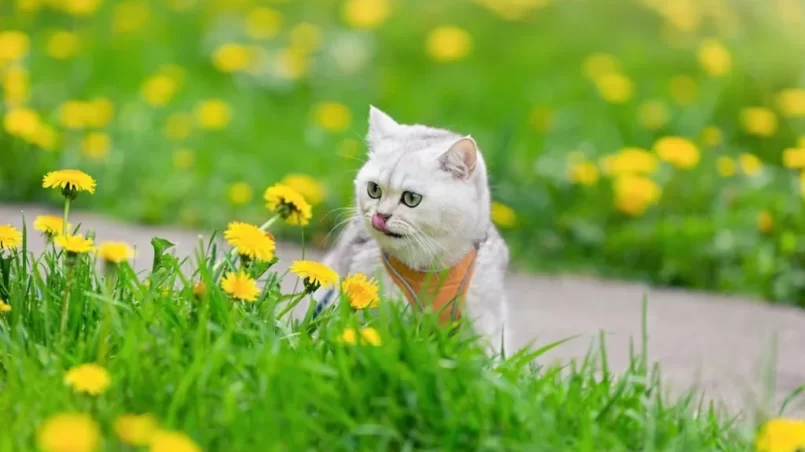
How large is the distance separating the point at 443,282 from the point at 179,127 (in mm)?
2879

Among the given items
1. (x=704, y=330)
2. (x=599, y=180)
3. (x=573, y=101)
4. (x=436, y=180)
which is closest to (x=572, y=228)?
(x=599, y=180)

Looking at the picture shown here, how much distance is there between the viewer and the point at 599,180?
4.85m

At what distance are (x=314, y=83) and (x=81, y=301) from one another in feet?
12.7

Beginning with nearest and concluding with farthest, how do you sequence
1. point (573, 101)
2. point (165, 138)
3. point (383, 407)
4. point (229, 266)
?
point (383, 407)
point (229, 266)
point (165, 138)
point (573, 101)

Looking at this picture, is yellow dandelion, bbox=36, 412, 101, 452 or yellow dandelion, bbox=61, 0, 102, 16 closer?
yellow dandelion, bbox=36, 412, 101, 452

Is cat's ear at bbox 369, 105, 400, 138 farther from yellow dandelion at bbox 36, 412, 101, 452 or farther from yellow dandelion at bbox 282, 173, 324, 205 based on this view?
yellow dandelion at bbox 36, 412, 101, 452

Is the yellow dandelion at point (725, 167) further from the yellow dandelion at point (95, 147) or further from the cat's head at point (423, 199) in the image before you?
the yellow dandelion at point (95, 147)

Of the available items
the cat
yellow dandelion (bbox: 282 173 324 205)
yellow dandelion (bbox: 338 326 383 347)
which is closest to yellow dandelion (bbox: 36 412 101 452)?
yellow dandelion (bbox: 338 326 383 347)

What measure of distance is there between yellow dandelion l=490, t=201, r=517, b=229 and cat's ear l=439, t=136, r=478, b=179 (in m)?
1.89

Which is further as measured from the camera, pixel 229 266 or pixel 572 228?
pixel 572 228

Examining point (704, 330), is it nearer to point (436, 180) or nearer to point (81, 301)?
point (436, 180)

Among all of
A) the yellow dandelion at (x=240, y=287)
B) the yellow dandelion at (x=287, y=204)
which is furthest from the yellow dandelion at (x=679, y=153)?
the yellow dandelion at (x=240, y=287)

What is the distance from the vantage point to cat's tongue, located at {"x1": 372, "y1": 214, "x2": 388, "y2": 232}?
9.03 ft

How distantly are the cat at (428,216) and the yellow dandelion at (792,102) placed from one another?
2.76 m
